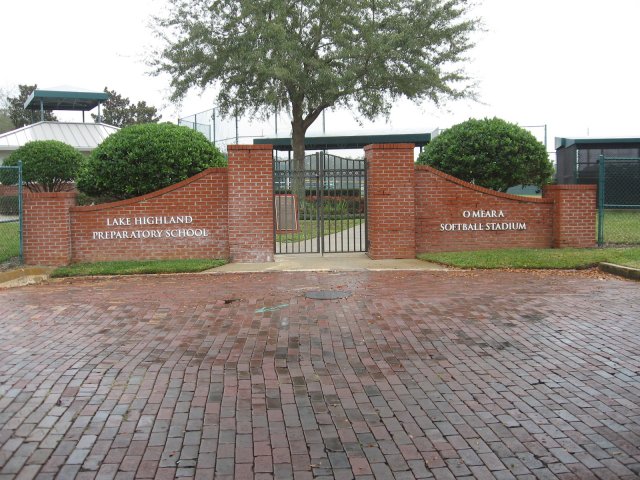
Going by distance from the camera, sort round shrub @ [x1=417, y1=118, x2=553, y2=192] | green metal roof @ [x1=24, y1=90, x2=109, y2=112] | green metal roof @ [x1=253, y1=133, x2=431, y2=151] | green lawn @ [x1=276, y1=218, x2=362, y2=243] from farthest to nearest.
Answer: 1. green metal roof @ [x1=24, y1=90, x2=109, y2=112]
2. green metal roof @ [x1=253, y1=133, x2=431, y2=151]
3. round shrub @ [x1=417, y1=118, x2=553, y2=192]
4. green lawn @ [x1=276, y1=218, x2=362, y2=243]

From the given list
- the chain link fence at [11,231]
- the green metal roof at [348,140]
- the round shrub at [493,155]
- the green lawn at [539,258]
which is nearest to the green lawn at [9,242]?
the chain link fence at [11,231]

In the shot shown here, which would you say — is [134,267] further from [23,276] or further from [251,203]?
[251,203]

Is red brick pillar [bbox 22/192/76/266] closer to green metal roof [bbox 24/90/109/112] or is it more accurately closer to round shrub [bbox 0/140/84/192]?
round shrub [bbox 0/140/84/192]

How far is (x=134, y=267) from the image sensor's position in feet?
39.3

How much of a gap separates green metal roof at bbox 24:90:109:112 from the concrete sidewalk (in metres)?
29.6

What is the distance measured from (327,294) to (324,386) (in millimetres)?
4012

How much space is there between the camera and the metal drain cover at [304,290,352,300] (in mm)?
8867

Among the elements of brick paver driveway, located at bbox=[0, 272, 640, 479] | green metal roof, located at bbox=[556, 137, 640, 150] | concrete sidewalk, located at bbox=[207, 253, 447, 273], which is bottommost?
brick paver driveway, located at bbox=[0, 272, 640, 479]

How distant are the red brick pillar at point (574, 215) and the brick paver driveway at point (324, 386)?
190 inches

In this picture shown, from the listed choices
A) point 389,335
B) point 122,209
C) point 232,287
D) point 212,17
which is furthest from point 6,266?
point 212,17

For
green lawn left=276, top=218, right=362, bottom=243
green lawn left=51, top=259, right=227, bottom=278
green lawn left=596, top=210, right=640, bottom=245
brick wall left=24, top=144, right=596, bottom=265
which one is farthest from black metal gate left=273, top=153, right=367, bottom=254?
green lawn left=596, top=210, right=640, bottom=245

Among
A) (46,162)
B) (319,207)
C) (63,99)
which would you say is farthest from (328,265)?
(63,99)

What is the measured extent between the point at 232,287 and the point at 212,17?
48.0ft

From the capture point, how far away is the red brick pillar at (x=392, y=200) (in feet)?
42.7
